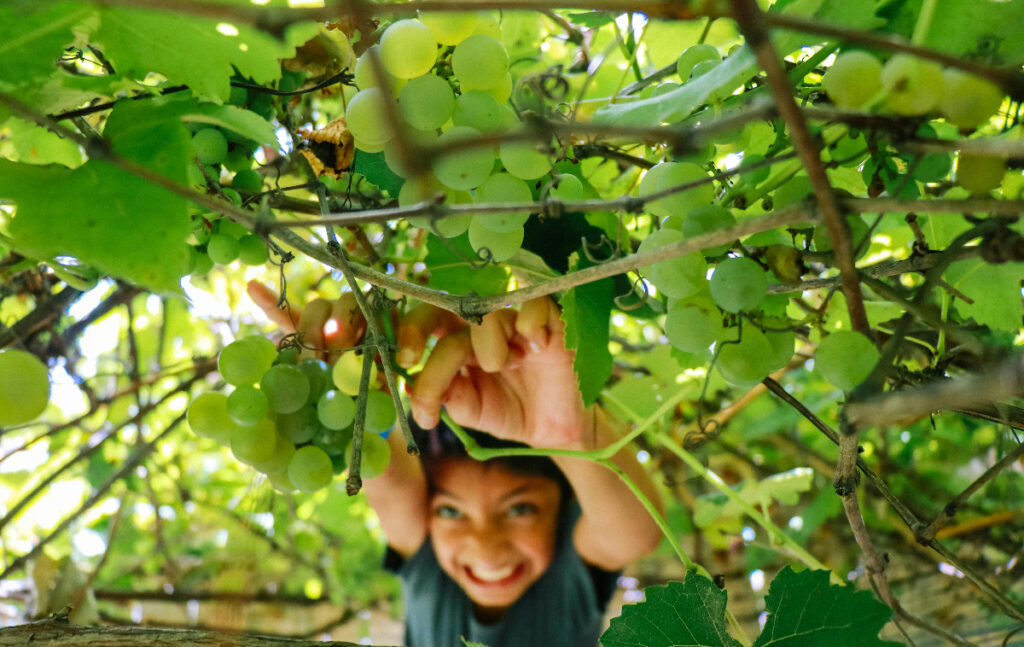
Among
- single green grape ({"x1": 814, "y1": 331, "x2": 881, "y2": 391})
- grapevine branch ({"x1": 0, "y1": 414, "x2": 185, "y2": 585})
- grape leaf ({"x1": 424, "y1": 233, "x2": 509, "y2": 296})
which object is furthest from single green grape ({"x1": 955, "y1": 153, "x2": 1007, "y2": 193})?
grapevine branch ({"x1": 0, "y1": 414, "x2": 185, "y2": 585})

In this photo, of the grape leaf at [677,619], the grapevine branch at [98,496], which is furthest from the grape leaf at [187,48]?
the grapevine branch at [98,496]

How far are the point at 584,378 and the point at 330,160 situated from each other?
0.32m

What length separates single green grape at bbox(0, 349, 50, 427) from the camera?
517 millimetres

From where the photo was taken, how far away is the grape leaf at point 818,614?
1.93 ft

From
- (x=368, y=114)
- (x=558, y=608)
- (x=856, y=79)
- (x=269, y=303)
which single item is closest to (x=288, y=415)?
(x=269, y=303)

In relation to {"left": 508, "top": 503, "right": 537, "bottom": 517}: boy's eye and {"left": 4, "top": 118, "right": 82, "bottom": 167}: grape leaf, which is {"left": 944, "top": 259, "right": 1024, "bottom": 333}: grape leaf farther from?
{"left": 508, "top": 503, "right": 537, "bottom": 517}: boy's eye

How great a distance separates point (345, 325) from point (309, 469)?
0.61 feet

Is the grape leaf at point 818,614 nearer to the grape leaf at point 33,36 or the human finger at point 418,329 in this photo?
the human finger at point 418,329

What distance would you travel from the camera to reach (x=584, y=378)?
71 cm

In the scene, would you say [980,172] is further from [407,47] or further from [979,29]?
[407,47]

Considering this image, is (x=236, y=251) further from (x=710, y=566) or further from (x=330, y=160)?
(x=710, y=566)

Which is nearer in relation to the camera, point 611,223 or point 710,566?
point 611,223

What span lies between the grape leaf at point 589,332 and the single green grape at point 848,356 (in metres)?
0.27

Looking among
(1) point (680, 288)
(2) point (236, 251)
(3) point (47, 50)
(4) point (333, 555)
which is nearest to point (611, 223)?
(1) point (680, 288)
